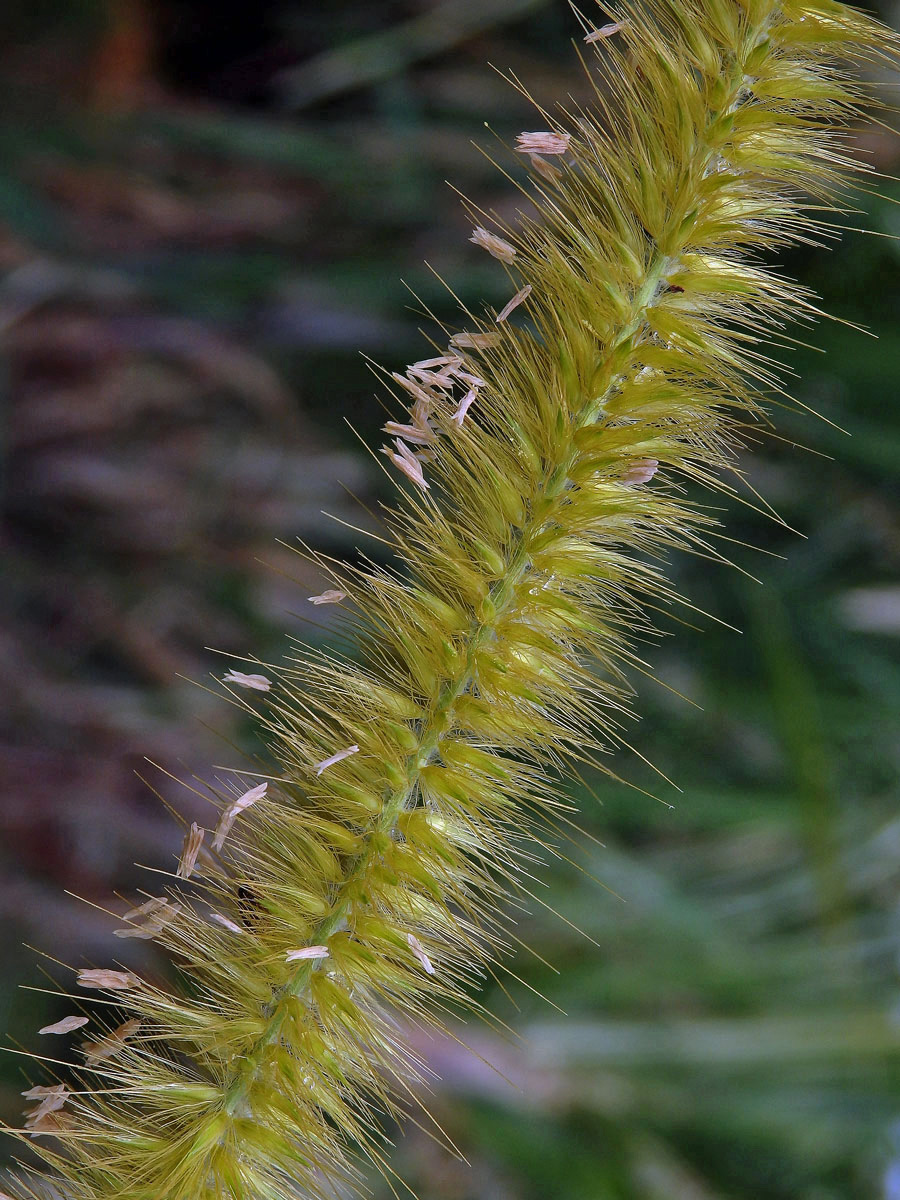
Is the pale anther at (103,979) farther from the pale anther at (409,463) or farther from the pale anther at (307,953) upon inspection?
the pale anther at (409,463)

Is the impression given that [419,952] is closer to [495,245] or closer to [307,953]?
[307,953]

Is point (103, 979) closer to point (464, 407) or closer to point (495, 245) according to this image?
point (464, 407)

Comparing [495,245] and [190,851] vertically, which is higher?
[495,245]

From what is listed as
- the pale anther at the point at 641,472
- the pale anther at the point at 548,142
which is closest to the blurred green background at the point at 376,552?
the pale anther at the point at 548,142

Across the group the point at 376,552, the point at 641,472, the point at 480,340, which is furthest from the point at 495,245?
the point at 376,552

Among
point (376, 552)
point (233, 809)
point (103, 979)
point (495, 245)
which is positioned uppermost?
point (495, 245)

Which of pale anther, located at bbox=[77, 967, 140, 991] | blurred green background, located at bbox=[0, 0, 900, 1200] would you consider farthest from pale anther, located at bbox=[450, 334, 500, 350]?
blurred green background, located at bbox=[0, 0, 900, 1200]

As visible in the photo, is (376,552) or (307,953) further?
(376,552)

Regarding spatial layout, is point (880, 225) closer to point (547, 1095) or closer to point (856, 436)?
point (856, 436)

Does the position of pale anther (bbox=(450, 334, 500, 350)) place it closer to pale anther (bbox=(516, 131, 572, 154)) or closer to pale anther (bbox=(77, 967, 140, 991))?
pale anther (bbox=(516, 131, 572, 154))

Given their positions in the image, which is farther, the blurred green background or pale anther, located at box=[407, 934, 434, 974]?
the blurred green background
